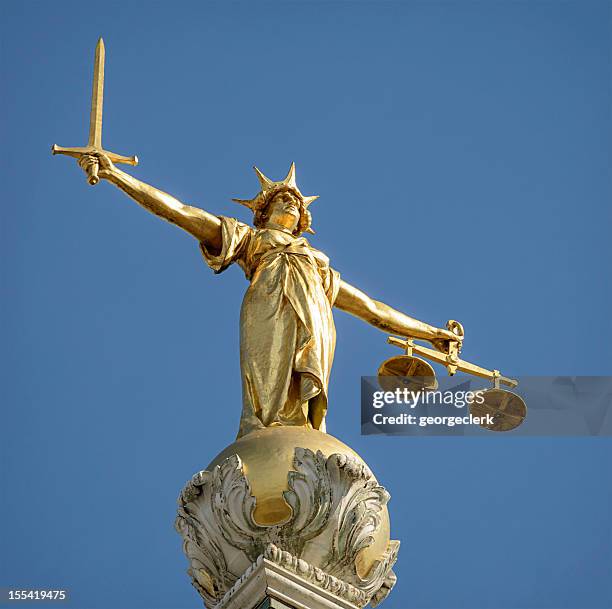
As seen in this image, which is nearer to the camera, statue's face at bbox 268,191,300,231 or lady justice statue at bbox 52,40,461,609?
lady justice statue at bbox 52,40,461,609

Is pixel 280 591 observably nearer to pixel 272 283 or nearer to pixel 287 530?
pixel 287 530

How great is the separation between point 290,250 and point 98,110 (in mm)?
2400

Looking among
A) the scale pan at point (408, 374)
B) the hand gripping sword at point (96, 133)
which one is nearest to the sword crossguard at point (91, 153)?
the hand gripping sword at point (96, 133)

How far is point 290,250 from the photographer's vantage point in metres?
22.0

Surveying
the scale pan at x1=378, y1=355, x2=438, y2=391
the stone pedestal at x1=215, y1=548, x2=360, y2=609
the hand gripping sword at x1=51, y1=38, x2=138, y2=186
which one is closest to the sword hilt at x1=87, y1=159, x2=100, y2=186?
the hand gripping sword at x1=51, y1=38, x2=138, y2=186

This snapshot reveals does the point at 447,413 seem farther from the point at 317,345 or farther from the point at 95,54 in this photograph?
the point at 95,54

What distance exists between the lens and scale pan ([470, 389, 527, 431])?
77.4ft

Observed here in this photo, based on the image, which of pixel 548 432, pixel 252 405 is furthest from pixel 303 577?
pixel 548 432

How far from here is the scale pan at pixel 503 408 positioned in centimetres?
2358

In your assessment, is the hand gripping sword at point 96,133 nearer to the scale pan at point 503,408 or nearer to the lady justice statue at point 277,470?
the lady justice statue at point 277,470

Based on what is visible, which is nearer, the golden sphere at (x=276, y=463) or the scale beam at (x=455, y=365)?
the golden sphere at (x=276, y=463)

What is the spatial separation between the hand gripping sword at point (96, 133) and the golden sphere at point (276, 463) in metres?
3.08

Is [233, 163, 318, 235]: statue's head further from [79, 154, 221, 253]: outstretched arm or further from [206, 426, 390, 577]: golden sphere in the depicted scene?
[206, 426, 390, 577]: golden sphere

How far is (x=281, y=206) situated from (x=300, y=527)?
4.45 meters
